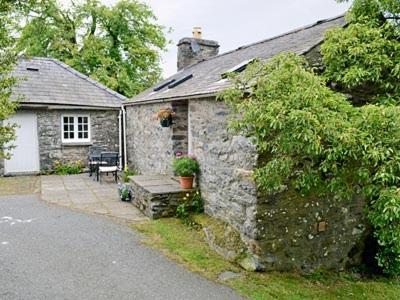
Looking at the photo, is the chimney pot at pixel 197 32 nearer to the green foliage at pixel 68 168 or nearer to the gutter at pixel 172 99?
the gutter at pixel 172 99

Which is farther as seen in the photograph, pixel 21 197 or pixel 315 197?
pixel 21 197

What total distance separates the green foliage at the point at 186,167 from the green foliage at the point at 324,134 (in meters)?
3.55

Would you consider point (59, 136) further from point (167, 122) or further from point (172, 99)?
point (172, 99)

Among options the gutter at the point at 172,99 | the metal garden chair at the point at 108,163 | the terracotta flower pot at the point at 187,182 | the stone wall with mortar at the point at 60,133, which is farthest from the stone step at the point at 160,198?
the stone wall with mortar at the point at 60,133

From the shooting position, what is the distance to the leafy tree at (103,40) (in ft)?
72.2

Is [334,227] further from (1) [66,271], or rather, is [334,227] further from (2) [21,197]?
(2) [21,197]

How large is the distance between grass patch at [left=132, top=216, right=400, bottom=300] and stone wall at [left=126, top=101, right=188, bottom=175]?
3.10 metres

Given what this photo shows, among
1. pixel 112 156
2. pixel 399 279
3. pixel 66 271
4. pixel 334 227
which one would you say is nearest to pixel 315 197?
pixel 334 227

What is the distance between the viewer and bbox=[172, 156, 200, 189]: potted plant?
7.56m

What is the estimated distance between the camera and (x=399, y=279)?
6.05m

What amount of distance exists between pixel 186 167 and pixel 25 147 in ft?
27.8

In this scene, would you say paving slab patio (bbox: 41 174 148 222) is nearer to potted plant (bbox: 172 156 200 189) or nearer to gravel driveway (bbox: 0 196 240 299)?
gravel driveway (bbox: 0 196 240 299)

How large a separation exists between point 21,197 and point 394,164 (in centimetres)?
914

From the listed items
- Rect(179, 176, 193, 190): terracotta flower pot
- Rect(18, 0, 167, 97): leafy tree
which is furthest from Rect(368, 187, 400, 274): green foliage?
Rect(18, 0, 167, 97): leafy tree
